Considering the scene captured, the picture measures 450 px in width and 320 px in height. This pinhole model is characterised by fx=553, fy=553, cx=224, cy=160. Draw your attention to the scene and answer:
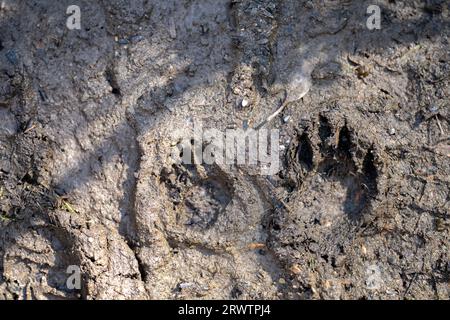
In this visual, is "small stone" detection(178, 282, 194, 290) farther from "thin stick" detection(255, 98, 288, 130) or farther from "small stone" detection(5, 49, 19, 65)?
"small stone" detection(5, 49, 19, 65)

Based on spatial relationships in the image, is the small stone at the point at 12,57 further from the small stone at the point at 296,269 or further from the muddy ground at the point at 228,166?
the small stone at the point at 296,269

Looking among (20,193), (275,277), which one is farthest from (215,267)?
(20,193)

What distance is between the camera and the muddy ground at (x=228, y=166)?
290 cm

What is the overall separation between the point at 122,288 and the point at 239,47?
1.43 metres

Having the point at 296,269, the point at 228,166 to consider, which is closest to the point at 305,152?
the point at 228,166

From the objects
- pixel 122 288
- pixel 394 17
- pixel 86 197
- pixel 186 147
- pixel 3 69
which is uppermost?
pixel 394 17

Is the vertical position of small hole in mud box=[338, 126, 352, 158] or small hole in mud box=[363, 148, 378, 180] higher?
small hole in mud box=[338, 126, 352, 158]

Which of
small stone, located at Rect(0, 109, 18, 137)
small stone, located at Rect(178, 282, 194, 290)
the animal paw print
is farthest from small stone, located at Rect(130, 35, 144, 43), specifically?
small stone, located at Rect(178, 282, 194, 290)

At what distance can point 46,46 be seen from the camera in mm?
3102

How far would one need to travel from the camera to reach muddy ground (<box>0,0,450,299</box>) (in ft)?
9.51

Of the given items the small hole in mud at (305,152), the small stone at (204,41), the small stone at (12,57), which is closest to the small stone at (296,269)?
the small hole in mud at (305,152)

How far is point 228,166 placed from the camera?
2.94 metres

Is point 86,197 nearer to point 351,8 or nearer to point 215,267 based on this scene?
point 215,267

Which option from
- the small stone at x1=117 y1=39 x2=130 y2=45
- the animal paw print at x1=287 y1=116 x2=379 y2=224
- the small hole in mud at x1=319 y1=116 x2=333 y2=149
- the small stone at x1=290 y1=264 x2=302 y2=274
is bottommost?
the small stone at x1=290 y1=264 x2=302 y2=274
